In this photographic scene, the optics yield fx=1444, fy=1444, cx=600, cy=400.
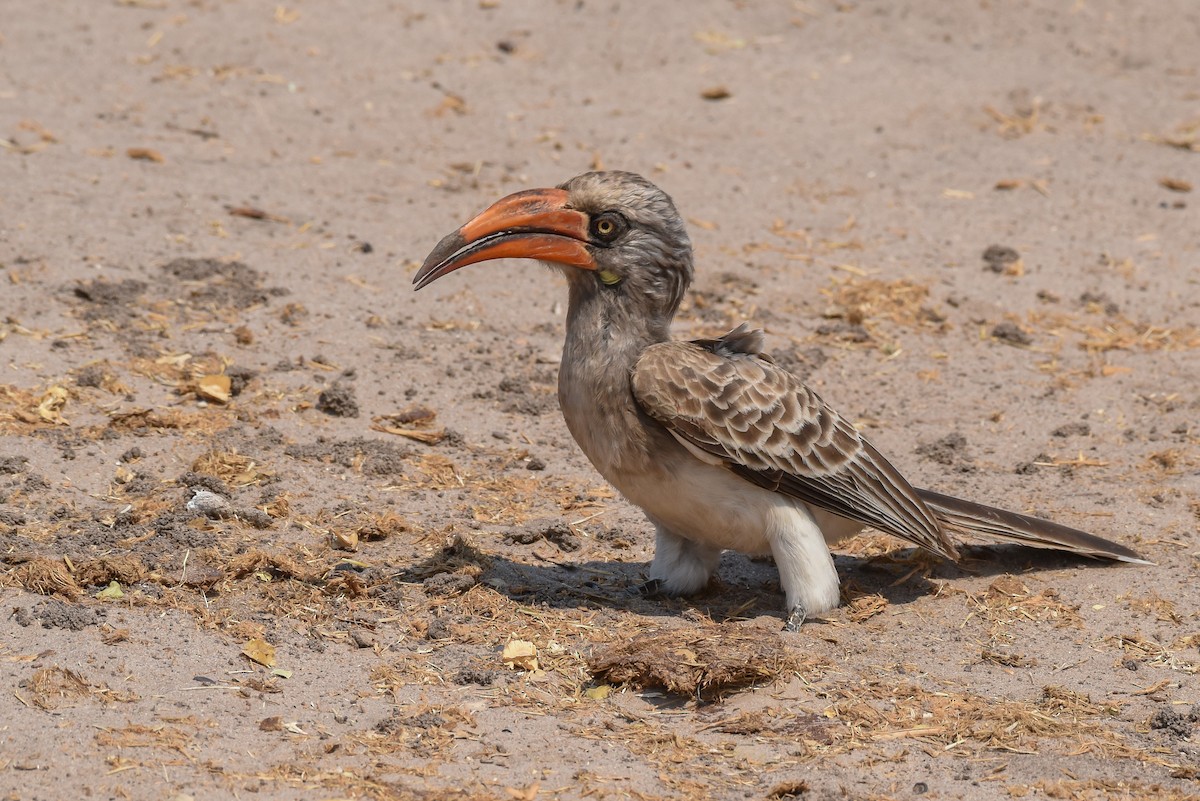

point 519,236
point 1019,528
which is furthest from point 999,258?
point 519,236

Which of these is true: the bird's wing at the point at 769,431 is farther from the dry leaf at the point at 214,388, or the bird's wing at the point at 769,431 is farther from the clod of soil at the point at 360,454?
the dry leaf at the point at 214,388

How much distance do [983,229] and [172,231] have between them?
6.35 m

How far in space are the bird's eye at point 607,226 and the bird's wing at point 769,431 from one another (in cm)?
56

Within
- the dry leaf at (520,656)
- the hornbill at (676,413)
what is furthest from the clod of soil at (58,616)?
the hornbill at (676,413)

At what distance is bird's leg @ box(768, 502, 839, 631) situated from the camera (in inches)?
262

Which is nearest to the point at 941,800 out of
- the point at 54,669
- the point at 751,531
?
the point at 751,531

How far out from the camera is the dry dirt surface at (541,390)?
545cm

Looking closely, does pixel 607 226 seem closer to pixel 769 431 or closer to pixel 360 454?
pixel 769 431

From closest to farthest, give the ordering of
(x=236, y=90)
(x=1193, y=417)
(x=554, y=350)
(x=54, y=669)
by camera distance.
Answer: (x=54, y=669), (x=1193, y=417), (x=554, y=350), (x=236, y=90)

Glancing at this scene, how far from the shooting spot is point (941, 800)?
508 cm

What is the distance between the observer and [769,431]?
6.67 m

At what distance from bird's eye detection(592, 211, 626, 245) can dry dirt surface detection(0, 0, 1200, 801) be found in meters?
1.65

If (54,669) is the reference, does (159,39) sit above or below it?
above

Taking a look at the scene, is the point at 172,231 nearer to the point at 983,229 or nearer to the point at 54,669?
the point at 54,669
